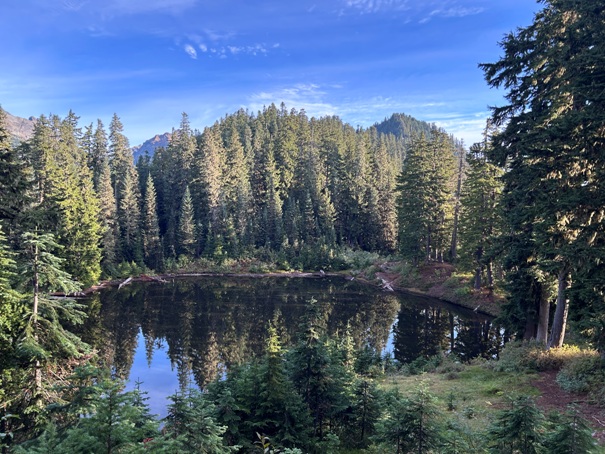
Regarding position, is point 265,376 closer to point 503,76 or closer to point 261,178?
point 503,76

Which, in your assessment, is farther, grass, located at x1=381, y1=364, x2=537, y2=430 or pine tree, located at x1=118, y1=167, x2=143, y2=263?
pine tree, located at x1=118, y1=167, x2=143, y2=263

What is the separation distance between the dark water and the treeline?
8924mm

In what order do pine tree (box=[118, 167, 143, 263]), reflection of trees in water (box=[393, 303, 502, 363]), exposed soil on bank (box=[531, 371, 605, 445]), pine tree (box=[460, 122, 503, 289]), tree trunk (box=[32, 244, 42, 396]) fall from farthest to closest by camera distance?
pine tree (box=[118, 167, 143, 263])
pine tree (box=[460, 122, 503, 289])
reflection of trees in water (box=[393, 303, 502, 363])
exposed soil on bank (box=[531, 371, 605, 445])
tree trunk (box=[32, 244, 42, 396])

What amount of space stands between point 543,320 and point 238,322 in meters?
21.5

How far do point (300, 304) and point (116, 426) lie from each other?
33.1 meters

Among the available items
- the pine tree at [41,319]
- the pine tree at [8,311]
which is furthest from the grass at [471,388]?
the pine tree at [8,311]

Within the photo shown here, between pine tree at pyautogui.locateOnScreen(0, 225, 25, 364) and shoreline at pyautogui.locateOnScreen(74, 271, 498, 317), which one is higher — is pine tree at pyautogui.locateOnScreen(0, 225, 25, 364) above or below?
above

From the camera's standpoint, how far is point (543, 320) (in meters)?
17.5

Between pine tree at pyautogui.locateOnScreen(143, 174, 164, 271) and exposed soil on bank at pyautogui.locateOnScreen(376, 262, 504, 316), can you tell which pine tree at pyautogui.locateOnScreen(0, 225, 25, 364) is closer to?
exposed soil on bank at pyautogui.locateOnScreen(376, 262, 504, 316)

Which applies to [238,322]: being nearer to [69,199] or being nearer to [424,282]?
[424,282]

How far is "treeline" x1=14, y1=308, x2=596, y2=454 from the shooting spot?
5.68 meters

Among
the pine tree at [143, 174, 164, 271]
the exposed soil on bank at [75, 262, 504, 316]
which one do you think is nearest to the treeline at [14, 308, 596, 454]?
the exposed soil on bank at [75, 262, 504, 316]

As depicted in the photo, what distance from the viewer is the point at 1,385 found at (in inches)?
381

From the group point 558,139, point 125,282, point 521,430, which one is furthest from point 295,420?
point 125,282
